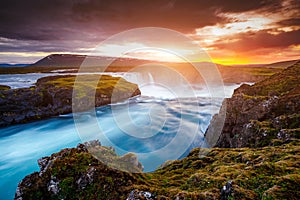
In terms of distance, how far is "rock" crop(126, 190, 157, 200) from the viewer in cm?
631

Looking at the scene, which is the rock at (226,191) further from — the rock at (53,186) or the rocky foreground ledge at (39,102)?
the rocky foreground ledge at (39,102)

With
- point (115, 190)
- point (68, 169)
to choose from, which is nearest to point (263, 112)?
point (115, 190)

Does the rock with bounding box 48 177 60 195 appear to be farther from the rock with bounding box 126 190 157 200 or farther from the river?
the river

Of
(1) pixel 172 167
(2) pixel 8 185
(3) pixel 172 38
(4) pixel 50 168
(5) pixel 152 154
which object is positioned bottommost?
(2) pixel 8 185

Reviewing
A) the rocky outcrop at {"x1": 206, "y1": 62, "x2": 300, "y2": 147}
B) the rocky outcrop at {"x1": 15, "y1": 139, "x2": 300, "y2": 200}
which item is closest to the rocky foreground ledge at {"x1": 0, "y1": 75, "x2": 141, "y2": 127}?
the rocky outcrop at {"x1": 15, "y1": 139, "x2": 300, "y2": 200}

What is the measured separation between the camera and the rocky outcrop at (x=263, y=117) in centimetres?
1128

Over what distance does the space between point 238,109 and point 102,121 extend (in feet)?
89.9

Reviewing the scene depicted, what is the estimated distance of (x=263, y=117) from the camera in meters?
14.5

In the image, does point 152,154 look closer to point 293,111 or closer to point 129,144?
point 129,144

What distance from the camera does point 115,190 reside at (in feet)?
22.9

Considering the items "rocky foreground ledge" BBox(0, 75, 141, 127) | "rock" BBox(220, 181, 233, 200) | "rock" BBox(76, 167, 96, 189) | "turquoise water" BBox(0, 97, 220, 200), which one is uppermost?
"rock" BBox(220, 181, 233, 200)

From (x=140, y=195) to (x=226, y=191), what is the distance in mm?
2783

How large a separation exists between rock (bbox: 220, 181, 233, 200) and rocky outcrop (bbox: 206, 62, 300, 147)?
5966 mm

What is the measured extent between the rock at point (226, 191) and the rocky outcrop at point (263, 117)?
5966mm
